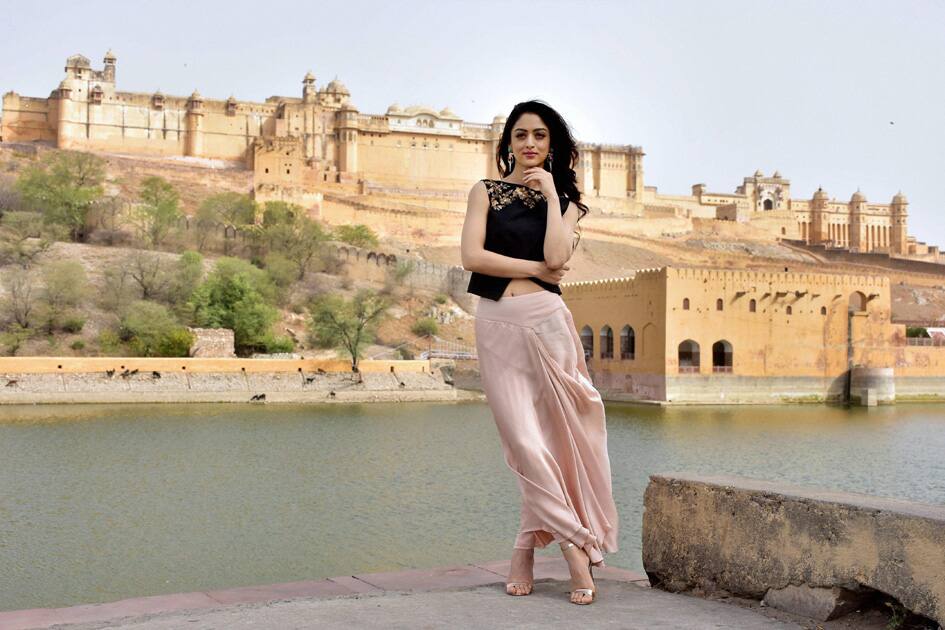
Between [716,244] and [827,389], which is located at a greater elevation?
[716,244]

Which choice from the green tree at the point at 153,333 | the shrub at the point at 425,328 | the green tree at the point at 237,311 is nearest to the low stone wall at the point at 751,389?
the shrub at the point at 425,328

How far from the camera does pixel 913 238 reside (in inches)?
2739

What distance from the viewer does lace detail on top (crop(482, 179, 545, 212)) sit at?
12.3ft

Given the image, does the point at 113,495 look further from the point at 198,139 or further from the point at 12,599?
the point at 198,139

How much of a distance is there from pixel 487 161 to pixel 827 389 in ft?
110

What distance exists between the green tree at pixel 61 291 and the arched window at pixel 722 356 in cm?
1701

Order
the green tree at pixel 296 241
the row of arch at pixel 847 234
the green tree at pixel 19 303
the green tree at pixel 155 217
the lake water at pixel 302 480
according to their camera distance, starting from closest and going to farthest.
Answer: the lake water at pixel 302 480 < the green tree at pixel 19 303 < the green tree at pixel 296 241 < the green tree at pixel 155 217 < the row of arch at pixel 847 234

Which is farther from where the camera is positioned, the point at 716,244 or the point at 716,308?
the point at 716,244

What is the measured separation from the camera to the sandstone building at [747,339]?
25531 mm

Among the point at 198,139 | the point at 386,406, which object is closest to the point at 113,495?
the point at 386,406

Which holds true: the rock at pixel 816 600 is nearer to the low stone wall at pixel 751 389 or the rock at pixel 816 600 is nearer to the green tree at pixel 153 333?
the low stone wall at pixel 751 389

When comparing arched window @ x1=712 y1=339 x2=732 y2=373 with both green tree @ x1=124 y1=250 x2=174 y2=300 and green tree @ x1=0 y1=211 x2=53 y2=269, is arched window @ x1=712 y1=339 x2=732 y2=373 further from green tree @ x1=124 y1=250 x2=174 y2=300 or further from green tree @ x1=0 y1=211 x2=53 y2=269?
green tree @ x1=0 y1=211 x2=53 y2=269

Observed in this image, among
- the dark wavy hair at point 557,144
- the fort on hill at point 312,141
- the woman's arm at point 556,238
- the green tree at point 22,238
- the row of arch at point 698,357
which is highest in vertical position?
the fort on hill at point 312,141

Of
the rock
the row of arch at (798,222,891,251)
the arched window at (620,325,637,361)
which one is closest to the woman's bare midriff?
the rock
